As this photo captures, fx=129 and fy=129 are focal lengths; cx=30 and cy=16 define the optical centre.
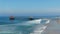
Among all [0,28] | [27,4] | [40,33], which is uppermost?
[27,4]

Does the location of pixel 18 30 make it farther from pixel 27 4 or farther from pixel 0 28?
pixel 27 4

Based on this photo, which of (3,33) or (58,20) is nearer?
(3,33)

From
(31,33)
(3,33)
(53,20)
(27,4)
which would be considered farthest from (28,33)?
(53,20)

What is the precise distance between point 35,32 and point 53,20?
15.4ft

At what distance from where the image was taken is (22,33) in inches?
88.2

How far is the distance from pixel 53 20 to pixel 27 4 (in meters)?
2.76

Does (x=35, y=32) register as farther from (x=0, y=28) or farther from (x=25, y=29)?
(x=0, y=28)

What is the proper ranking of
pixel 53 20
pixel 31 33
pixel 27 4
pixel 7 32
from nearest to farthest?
pixel 7 32 → pixel 31 33 → pixel 27 4 → pixel 53 20

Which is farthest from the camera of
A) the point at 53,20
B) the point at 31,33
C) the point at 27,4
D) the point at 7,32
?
the point at 53,20

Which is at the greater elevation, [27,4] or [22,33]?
[27,4]

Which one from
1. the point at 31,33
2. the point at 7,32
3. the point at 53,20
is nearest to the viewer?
the point at 7,32

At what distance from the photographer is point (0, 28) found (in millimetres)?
2352

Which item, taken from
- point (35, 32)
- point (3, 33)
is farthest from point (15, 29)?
point (35, 32)

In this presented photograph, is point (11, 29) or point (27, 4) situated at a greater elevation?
point (27, 4)
